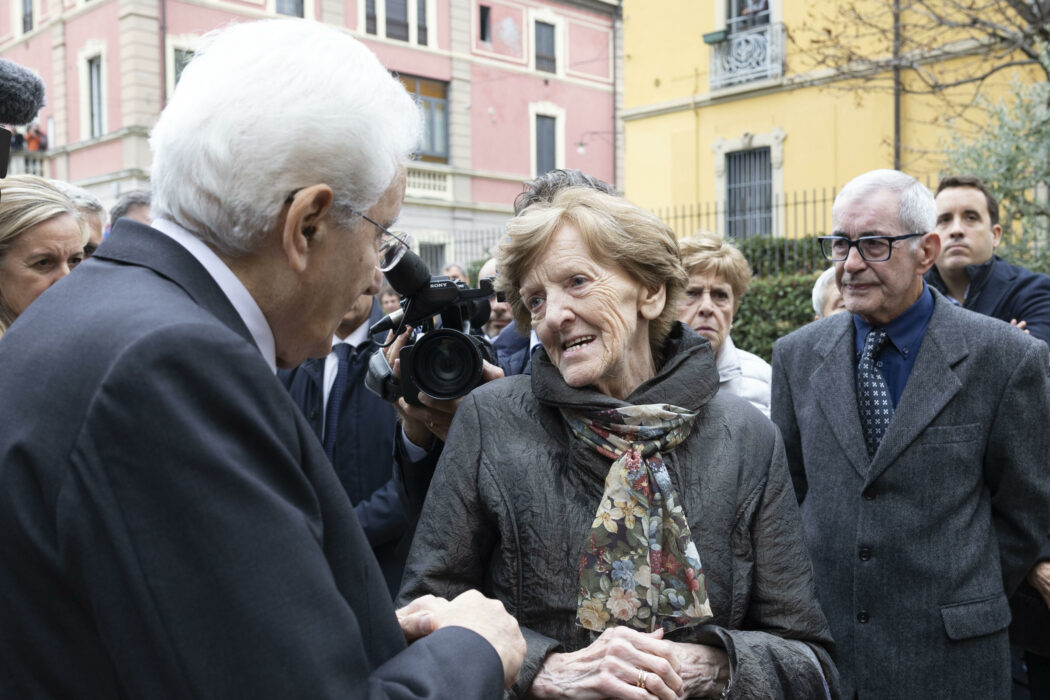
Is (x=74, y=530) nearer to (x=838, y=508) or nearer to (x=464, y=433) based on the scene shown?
(x=464, y=433)

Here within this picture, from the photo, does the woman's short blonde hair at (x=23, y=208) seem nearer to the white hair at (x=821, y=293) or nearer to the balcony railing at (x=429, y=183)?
the white hair at (x=821, y=293)

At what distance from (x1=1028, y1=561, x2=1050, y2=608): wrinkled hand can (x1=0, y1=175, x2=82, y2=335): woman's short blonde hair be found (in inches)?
127

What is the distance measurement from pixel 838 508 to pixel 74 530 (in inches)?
95.8

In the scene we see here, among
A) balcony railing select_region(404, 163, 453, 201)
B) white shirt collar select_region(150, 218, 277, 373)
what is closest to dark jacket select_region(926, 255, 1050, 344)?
white shirt collar select_region(150, 218, 277, 373)

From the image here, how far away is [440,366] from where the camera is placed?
2.47m

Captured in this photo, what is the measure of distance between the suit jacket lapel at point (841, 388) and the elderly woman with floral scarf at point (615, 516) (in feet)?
2.61

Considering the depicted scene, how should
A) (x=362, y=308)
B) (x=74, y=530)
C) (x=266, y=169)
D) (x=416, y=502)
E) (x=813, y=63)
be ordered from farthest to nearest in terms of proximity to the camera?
1. (x=813, y=63)
2. (x=362, y=308)
3. (x=416, y=502)
4. (x=266, y=169)
5. (x=74, y=530)

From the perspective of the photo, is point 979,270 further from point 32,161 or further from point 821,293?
point 32,161

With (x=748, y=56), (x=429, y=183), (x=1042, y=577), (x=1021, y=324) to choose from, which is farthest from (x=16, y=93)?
(x=429, y=183)

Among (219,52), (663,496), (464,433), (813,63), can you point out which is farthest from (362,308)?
(813,63)

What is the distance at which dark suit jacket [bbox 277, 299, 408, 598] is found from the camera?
333 cm

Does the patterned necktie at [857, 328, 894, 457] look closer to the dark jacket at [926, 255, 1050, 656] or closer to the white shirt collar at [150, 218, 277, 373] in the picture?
the dark jacket at [926, 255, 1050, 656]

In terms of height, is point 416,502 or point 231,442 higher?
point 231,442

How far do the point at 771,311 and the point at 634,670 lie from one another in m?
8.12
